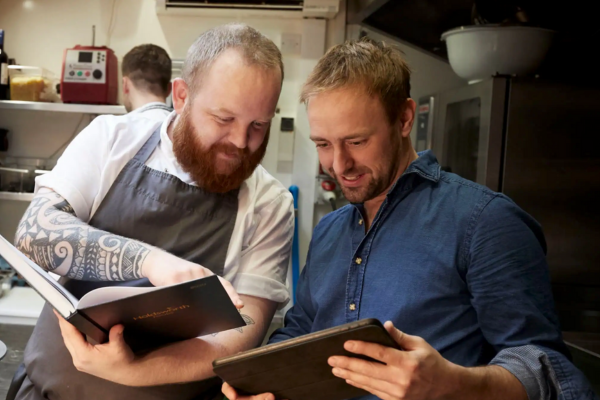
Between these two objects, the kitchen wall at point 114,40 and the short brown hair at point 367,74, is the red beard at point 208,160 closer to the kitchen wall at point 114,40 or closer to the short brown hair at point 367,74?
the short brown hair at point 367,74

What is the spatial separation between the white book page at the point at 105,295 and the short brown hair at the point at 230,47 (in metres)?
0.58

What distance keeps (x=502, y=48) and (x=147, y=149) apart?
4.13 ft

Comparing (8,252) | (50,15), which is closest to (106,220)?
(8,252)

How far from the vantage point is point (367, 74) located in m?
1.19

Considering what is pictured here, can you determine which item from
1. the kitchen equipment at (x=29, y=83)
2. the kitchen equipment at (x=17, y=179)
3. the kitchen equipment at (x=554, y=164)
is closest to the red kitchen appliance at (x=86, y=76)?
the kitchen equipment at (x=29, y=83)

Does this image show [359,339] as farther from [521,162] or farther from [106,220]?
[521,162]

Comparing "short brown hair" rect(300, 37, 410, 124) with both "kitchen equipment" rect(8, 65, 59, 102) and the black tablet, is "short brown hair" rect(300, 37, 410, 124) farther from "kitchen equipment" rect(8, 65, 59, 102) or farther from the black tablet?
"kitchen equipment" rect(8, 65, 59, 102)

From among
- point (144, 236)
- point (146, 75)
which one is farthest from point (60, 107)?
point (144, 236)

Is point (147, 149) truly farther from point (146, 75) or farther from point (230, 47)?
point (146, 75)

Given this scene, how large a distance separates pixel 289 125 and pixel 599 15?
1515 mm

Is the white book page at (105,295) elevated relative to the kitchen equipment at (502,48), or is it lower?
lower

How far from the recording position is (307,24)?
3.05 metres

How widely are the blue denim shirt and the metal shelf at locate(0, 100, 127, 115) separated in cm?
185

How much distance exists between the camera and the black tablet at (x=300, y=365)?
804mm
